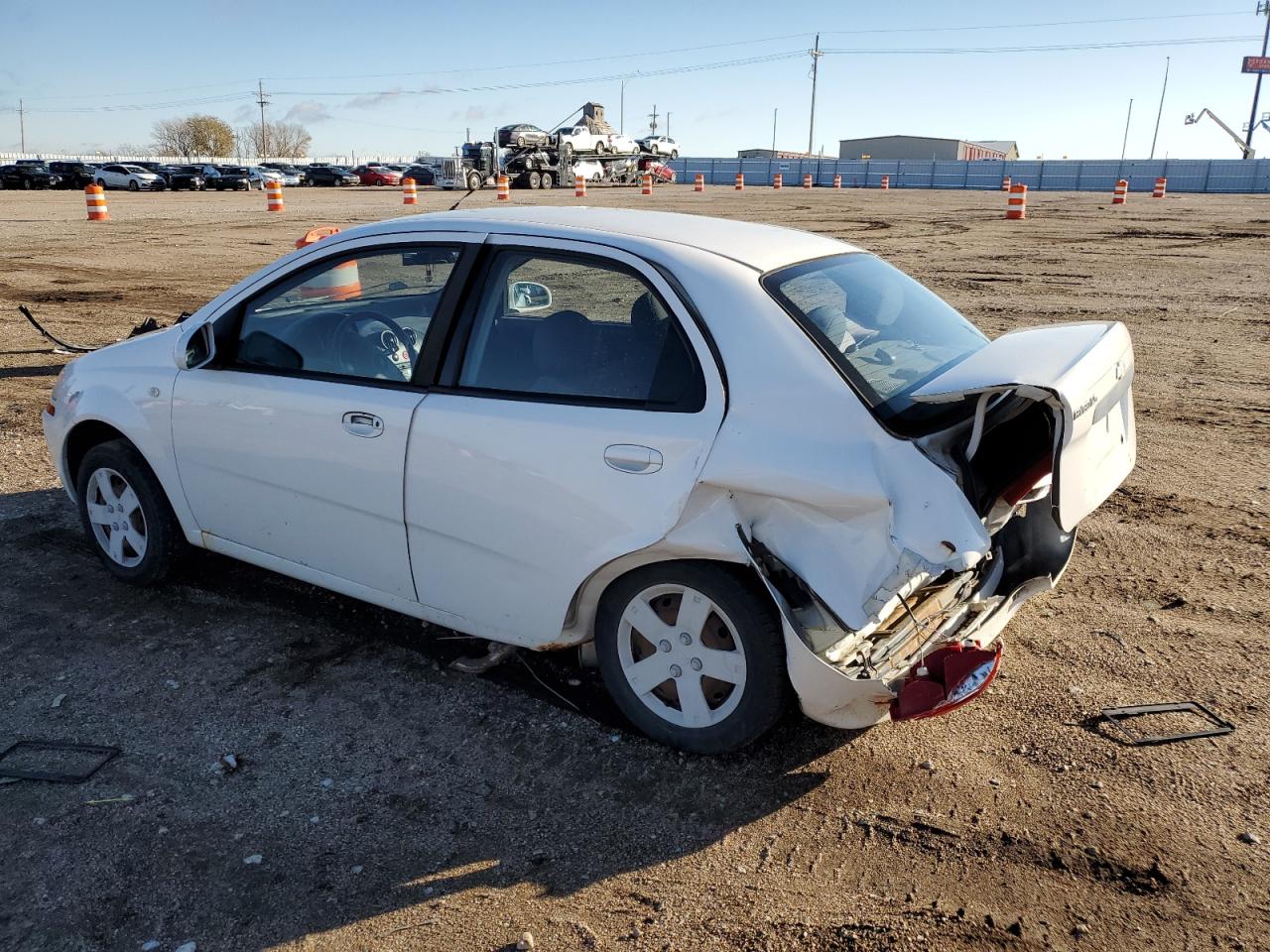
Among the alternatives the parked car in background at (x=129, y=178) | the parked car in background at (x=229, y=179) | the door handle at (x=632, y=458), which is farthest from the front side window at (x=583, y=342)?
the parked car in background at (x=129, y=178)

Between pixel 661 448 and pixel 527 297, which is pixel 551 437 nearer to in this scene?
pixel 661 448

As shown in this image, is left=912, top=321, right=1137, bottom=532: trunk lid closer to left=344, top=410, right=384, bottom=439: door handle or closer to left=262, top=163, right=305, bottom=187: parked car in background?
left=344, top=410, right=384, bottom=439: door handle

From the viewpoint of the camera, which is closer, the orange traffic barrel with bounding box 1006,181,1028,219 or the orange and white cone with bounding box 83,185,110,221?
the orange and white cone with bounding box 83,185,110,221

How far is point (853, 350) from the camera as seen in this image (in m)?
3.14

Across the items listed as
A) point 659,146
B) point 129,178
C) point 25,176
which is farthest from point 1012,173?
point 25,176

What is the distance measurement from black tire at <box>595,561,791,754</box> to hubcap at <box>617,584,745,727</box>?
1cm

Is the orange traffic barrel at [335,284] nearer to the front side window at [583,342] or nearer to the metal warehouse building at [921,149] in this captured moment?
the front side window at [583,342]

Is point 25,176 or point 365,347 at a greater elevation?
point 25,176

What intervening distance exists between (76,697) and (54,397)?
1.68 metres

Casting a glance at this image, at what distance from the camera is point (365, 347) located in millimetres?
3859

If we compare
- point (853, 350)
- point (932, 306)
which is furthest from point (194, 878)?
point (932, 306)

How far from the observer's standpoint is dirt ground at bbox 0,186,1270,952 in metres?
2.62

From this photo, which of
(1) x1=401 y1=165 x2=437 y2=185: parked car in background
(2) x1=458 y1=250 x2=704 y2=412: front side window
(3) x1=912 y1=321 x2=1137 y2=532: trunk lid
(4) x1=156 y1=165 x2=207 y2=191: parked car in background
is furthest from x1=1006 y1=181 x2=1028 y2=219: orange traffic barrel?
(4) x1=156 y1=165 x2=207 y2=191: parked car in background

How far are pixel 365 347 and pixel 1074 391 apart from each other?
99.7 inches
